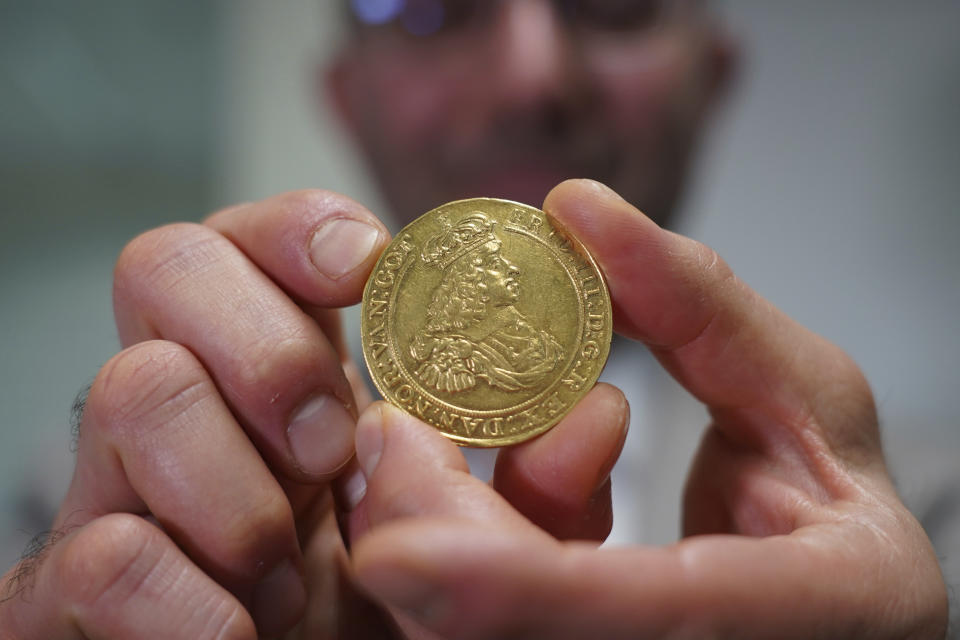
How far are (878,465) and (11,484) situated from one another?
3.55 meters

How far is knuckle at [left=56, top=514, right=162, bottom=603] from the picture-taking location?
1.05 m

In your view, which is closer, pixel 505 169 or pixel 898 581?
pixel 898 581

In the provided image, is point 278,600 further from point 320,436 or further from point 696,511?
point 696,511

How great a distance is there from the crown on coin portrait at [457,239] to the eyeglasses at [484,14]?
73.7 inches

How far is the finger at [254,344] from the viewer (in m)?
1.17

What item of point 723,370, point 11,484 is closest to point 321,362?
point 723,370

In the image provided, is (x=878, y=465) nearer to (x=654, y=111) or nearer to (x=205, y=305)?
(x=205, y=305)

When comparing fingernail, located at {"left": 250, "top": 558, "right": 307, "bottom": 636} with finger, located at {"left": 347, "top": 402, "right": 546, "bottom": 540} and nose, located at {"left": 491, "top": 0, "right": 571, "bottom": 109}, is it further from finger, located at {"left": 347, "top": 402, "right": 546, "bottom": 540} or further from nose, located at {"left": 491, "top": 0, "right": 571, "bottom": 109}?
nose, located at {"left": 491, "top": 0, "right": 571, "bottom": 109}

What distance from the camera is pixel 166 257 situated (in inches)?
51.5

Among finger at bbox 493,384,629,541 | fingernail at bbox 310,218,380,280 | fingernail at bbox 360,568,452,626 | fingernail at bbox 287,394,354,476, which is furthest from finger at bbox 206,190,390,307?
fingernail at bbox 360,568,452,626

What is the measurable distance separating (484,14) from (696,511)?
235cm

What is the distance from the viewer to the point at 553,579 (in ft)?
2.56

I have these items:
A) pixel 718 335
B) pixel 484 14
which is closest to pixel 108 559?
pixel 718 335

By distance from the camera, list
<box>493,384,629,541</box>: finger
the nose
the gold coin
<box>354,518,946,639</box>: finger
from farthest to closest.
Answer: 1. the nose
2. the gold coin
3. <box>493,384,629,541</box>: finger
4. <box>354,518,946,639</box>: finger
